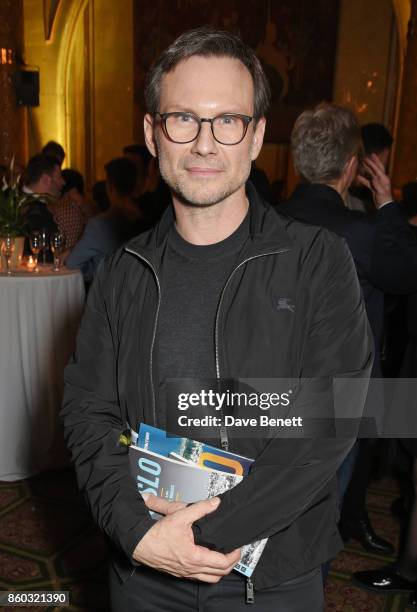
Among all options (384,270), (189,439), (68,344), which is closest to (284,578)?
(189,439)

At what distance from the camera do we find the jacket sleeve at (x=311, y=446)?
1.12 metres

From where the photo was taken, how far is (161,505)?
122cm

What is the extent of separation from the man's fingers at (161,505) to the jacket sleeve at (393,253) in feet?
4.20

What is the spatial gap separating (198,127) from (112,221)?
2601 mm

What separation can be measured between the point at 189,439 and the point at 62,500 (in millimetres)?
2374

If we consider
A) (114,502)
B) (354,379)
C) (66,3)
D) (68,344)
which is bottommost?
(68,344)

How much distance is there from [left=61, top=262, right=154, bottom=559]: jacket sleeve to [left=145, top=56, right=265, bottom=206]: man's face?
332 mm

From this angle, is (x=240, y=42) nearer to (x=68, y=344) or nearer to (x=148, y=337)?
(x=148, y=337)

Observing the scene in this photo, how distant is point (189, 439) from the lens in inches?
48.5

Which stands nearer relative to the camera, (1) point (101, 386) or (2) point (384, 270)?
(1) point (101, 386)

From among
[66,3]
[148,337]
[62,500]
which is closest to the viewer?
[148,337]

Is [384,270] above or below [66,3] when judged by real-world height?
below

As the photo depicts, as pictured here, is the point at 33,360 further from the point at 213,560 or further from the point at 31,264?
the point at 213,560

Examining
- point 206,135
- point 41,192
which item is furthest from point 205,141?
point 41,192
